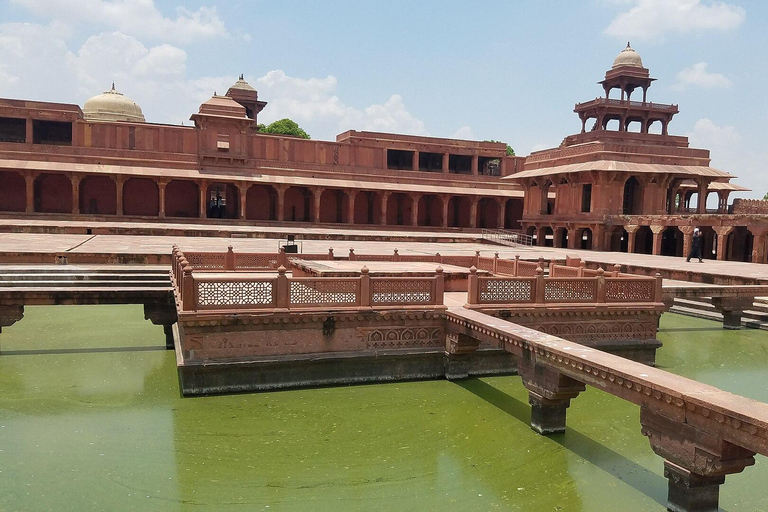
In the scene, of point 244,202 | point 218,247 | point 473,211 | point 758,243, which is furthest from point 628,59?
point 218,247

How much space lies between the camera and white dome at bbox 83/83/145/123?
4372cm

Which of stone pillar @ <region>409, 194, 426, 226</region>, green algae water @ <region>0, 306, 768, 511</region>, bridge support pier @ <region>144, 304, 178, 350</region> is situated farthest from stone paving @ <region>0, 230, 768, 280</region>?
green algae water @ <region>0, 306, 768, 511</region>

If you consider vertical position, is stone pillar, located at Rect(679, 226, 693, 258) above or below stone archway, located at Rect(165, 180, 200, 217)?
below

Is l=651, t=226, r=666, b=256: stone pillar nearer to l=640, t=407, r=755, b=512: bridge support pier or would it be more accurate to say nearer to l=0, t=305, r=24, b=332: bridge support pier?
l=640, t=407, r=755, b=512: bridge support pier

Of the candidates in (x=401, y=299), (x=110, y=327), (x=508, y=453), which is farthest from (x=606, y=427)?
(x=110, y=327)

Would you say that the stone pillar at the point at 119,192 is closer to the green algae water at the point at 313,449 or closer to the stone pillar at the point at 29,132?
the stone pillar at the point at 29,132

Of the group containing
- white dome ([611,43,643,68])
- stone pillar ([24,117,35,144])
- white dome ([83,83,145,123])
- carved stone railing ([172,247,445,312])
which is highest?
white dome ([611,43,643,68])

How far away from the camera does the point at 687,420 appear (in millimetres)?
5762

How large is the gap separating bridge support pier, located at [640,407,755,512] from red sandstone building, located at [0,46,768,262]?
75.3 feet

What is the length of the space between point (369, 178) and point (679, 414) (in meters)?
33.8

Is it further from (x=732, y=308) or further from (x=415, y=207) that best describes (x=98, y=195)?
(x=732, y=308)

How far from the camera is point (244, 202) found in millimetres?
33969

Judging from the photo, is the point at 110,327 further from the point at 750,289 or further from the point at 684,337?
the point at 750,289

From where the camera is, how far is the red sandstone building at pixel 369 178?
102ft
